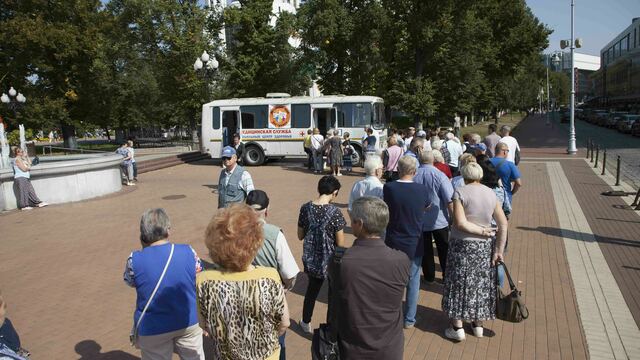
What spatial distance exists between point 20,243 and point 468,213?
9216 millimetres

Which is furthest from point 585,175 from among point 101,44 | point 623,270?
point 101,44

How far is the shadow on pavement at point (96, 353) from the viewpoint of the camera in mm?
4904

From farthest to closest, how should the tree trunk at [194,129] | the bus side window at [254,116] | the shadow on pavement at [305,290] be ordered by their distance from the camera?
the tree trunk at [194,129]
the bus side window at [254,116]
the shadow on pavement at [305,290]

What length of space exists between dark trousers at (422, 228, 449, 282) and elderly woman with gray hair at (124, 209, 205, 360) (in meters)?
3.65

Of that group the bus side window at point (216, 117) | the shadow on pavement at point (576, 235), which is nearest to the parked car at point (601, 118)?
the bus side window at point (216, 117)

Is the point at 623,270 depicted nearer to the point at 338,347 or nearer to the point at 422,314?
the point at 422,314

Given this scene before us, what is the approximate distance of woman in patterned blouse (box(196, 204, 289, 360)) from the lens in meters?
2.55

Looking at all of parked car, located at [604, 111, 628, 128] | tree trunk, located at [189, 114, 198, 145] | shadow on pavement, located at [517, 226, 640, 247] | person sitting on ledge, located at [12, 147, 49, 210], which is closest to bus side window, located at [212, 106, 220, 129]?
person sitting on ledge, located at [12, 147, 49, 210]

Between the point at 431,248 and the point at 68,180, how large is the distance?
39.2 feet

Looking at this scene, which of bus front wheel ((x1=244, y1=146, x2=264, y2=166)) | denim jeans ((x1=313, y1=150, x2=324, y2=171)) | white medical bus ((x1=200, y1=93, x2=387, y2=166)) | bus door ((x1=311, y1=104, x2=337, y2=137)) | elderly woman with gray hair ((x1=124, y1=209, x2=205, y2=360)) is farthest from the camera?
bus front wheel ((x1=244, y1=146, x2=264, y2=166))

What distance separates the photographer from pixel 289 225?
10234mm

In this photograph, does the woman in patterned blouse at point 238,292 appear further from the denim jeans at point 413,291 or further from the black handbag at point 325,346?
the denim jeans at point 413,291

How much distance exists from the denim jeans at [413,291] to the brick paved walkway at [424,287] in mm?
153

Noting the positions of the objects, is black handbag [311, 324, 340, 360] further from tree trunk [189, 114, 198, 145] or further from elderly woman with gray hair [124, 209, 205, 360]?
tree trunk [189, 114, 198, 145]
